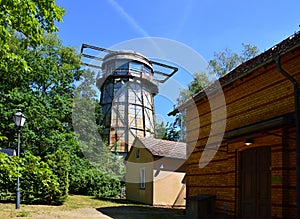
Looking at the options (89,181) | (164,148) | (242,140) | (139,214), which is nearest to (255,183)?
(242,140)

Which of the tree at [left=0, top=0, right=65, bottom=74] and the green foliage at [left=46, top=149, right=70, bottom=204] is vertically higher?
the tree at [left=0, top=0, right=65, bottom=74]

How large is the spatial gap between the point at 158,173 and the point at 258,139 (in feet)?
39.6

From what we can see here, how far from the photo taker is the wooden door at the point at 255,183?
782cm

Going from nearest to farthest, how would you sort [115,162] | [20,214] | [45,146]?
[20,214] < [45,146] < [115,162]

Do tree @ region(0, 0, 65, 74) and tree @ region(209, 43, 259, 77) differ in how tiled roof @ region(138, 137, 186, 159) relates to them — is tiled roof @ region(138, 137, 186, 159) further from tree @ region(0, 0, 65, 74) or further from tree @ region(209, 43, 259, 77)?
tree @ region(0, 0, 65, 74)

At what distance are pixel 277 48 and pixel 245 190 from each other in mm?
3886

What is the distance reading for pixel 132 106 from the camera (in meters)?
32.7

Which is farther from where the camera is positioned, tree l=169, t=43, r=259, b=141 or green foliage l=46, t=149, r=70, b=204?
tree l=169, t=43, r=259, b=141

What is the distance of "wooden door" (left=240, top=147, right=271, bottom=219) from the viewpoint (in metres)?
7.82

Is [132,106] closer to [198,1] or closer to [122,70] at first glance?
[122,70]

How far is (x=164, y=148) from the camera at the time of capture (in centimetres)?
2072

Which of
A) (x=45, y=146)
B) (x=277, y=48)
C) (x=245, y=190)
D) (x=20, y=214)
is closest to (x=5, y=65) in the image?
(x=277, y=48)

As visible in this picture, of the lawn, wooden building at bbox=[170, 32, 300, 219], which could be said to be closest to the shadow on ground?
the lawn

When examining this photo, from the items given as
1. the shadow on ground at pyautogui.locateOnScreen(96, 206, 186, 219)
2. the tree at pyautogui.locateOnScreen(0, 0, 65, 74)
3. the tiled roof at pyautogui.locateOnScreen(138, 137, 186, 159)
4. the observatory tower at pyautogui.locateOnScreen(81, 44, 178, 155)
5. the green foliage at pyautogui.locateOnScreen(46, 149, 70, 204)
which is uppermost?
the observatory tower at pyautogui.locateOnScreen(81, 44, 178, 155)
